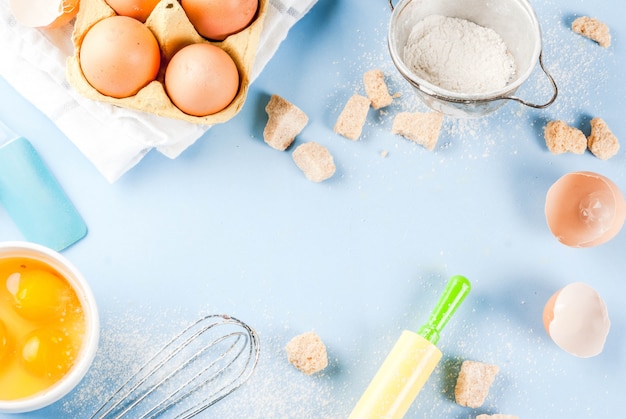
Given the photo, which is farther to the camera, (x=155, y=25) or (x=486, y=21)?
(x=486, y=21)

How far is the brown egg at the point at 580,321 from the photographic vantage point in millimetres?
1073

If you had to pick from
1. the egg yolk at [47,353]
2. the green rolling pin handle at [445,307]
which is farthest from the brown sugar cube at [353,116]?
the egg yolk at [47,353]

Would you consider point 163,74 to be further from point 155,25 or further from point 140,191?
point 140,191

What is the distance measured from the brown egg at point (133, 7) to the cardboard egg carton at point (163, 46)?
0.04 ft

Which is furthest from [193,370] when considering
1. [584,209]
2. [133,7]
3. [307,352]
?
[584,209]

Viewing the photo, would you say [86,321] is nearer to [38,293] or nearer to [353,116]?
[38,293]

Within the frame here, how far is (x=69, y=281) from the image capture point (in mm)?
971

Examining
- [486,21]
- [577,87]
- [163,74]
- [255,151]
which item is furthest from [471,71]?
[163,74]

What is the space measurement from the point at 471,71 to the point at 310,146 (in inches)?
10.2

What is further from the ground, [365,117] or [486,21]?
[486,21]

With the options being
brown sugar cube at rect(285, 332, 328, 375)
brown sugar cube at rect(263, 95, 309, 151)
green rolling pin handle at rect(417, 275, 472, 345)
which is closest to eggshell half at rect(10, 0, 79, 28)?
brown sugar cube at rect(263, 95, 309, 151)

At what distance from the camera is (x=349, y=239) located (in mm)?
1114

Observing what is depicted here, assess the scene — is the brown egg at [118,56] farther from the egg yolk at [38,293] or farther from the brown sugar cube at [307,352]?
the brown sugar cube at [307,352]

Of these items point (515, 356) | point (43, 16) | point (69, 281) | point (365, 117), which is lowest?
point (515, 356)
